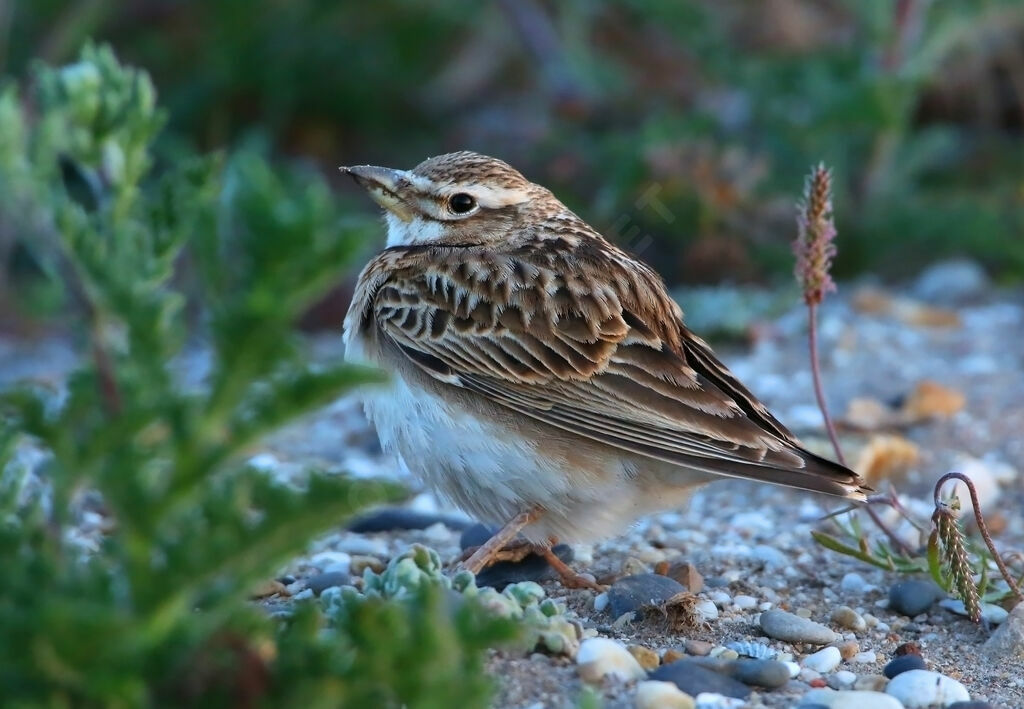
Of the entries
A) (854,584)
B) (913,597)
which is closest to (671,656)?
(913,597)

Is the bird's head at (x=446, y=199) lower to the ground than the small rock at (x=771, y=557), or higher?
higher

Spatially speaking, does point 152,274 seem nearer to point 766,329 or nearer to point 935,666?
point 935,666

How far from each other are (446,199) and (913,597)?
229 centimetres

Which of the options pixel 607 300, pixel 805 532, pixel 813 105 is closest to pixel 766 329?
pixel 813 105

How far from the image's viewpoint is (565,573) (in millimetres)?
4980

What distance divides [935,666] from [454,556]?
6.11 feet

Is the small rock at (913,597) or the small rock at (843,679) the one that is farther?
the small rock at (913,597)

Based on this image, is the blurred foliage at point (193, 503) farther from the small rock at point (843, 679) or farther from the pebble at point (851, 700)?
the small rock at point (843, 679)

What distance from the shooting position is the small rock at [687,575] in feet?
15.8

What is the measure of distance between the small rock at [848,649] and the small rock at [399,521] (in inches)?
78.8

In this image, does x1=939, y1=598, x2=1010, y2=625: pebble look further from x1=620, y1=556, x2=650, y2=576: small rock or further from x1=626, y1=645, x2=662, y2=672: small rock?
x1=626, y1=645, x2=662, y2=672: small rock

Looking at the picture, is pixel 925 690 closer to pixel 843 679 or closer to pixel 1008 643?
pixel 843 679

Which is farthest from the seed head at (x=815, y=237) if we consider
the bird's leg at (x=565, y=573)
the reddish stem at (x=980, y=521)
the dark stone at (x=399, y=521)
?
the dark stone at (x=399, y=521)

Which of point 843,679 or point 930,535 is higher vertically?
point 930,535
